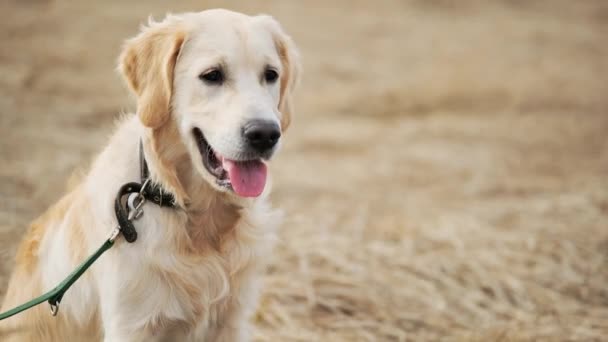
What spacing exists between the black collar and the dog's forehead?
47 cm

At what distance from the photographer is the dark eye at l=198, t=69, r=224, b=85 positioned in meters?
2.48

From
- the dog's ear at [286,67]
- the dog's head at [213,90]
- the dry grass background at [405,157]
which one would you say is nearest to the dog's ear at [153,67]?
the dog's head at [213,90]

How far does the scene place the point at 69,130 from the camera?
6203 millimetres

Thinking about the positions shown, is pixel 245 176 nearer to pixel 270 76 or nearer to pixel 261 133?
pixel 261 133

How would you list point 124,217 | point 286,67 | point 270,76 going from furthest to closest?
point 286,67, point 270,76, point 124,217

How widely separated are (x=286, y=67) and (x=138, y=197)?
950 mm

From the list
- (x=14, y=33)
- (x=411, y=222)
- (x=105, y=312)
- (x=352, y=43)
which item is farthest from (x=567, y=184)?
(x=14, y=33)

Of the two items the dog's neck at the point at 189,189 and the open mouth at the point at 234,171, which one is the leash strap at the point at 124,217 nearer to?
the dog's neck at the point at 189,189

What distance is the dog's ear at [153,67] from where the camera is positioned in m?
2.43

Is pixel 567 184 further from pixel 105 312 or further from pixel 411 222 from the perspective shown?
pixel 105 312

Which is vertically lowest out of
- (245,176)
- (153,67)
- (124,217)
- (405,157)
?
(405,157)

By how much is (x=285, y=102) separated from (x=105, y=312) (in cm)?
122

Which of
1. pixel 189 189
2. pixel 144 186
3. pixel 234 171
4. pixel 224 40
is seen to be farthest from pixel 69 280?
pixel 224 40

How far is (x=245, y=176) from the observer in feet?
7.99
